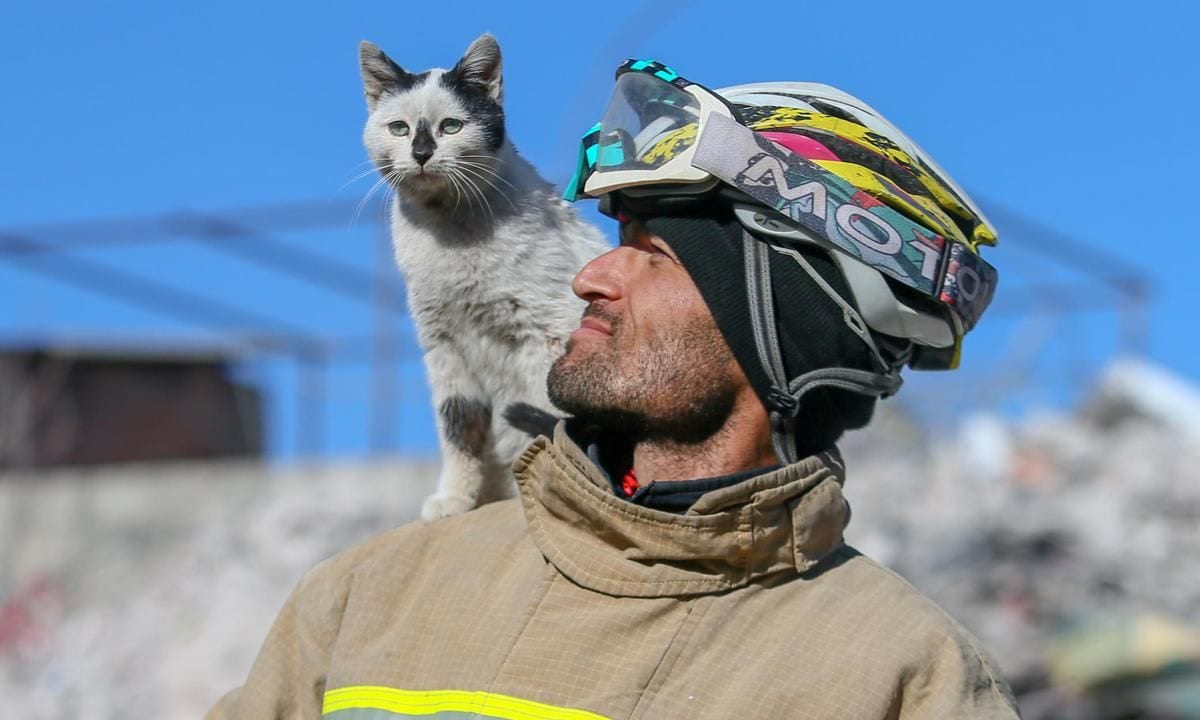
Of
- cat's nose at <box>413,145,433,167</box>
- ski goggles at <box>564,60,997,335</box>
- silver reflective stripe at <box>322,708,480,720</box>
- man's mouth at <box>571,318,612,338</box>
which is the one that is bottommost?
silver reflective stripe at <box>322,708,480,720</box>

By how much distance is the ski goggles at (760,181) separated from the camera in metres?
2.46

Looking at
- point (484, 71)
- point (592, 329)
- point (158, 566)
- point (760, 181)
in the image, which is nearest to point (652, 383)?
point (592, 329)

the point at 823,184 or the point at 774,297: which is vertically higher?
the point at 823,184

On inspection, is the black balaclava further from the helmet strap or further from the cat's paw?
the cat's paw

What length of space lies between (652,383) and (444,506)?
1.85 feet

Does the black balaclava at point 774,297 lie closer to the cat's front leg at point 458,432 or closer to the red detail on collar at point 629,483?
the red detail on collar at point 629,483

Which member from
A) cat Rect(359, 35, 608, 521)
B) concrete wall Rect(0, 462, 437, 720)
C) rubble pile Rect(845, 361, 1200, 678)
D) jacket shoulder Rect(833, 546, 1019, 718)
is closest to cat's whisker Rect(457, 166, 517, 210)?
cat Rect(359, 35, 608, 521)

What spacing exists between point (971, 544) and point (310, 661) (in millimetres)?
5684

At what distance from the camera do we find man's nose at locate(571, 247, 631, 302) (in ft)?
8.62

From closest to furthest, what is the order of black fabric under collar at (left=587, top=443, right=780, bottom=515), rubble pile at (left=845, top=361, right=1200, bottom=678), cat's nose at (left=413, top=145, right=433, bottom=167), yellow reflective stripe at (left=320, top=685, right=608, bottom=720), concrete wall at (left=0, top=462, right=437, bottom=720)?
yellow reflective stripe at (left=320, top=685, right=608, bottom=720), black fabric under collar at (left=587, top=443, right=780, bottom=515), cat's nose at (left=413, top=145, right=433, bottom=167), concrete wall at (left=0, top=462, right=437, bottom=720), rubble pile at (left=845, top=361, right=1200, bottom=678)

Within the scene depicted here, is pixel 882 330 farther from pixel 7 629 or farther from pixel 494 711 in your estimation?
pixel 7 629

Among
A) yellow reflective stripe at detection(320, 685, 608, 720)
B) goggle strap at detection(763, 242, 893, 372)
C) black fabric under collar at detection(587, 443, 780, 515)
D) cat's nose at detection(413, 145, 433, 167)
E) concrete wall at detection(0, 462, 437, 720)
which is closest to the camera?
yellow reflective stripe at detection(320, 685, 608, 720)

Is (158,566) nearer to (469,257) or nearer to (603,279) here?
(469,257)

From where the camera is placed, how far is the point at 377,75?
2881 mm
